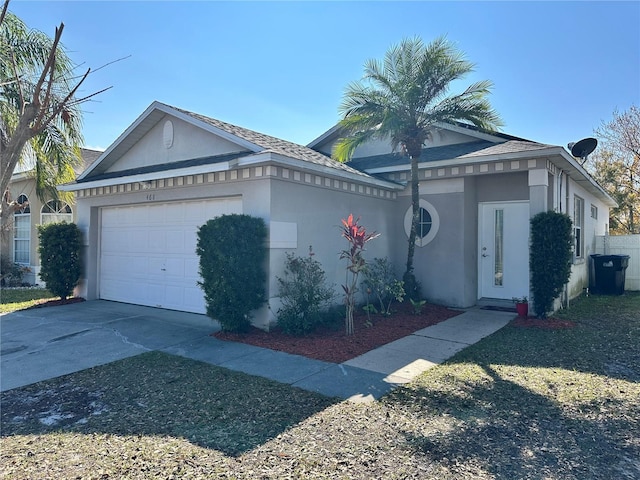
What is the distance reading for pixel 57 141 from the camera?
12.2m

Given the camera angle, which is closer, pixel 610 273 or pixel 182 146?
pixel 182 146

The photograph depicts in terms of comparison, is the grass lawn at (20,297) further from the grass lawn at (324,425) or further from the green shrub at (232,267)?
the grass lawn at (324,425)

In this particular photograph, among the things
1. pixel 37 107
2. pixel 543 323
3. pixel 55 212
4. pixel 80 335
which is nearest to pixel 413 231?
pixel 543 323

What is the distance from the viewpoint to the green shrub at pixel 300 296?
7.58 m

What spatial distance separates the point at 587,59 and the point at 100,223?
14726 mm

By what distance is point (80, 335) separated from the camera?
7633 mm

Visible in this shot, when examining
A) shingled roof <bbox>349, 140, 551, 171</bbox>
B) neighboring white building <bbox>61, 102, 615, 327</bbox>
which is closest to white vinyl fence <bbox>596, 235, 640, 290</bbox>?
neighboring white building <bbox>61, 102, 615, 327</bbox>

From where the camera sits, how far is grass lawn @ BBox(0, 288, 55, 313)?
34.7 ft

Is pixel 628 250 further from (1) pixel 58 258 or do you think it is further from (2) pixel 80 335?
(1) pixel 58 258

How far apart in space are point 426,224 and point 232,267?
580cm

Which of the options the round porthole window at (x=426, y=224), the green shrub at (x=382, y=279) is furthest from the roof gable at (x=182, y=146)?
the green shrub at (x=382, y=279)

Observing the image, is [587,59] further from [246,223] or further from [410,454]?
[410,454]

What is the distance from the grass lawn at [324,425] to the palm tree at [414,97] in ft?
17.7

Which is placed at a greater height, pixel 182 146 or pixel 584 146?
pixel 584 146
